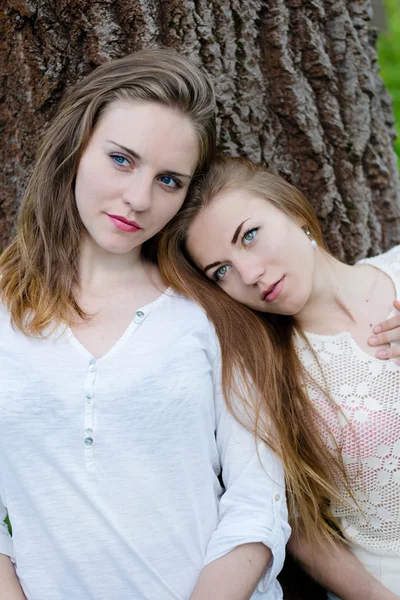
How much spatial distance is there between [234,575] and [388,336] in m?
1.00

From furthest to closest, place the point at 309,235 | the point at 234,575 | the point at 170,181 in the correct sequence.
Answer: the point at 309,235 < the point at 170,181 < the point at 234,575

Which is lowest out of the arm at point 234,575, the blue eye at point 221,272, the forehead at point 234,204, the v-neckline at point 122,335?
the arm at point 234,575

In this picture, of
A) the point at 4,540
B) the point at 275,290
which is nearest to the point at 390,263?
the point at 275,290

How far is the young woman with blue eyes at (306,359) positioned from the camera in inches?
96.4

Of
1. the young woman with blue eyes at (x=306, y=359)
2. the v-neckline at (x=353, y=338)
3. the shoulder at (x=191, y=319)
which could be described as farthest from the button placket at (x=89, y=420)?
the v-neckline at (x=353, y=338)

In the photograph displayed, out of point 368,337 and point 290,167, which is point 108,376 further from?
point 290,167

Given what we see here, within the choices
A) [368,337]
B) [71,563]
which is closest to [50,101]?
[368,337]

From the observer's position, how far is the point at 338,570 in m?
2.55

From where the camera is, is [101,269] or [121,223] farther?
[101,269]

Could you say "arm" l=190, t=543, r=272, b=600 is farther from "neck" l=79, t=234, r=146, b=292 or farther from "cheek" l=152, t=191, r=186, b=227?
"cheek" l=152, t=191, r=186, b=227

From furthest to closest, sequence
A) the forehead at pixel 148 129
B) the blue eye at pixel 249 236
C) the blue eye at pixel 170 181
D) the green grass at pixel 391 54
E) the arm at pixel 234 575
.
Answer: the green grass at pixel 391 54, the blue eye at pixel 249 236, the blue eye at pixel 170 181, the forehead at pixel 148 129, the arm at pixel 234 575

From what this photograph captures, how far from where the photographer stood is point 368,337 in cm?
258

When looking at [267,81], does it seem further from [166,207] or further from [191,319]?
[191,319]

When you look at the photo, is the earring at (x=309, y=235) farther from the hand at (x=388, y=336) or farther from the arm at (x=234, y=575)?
the arm at (x=234, y=575)
